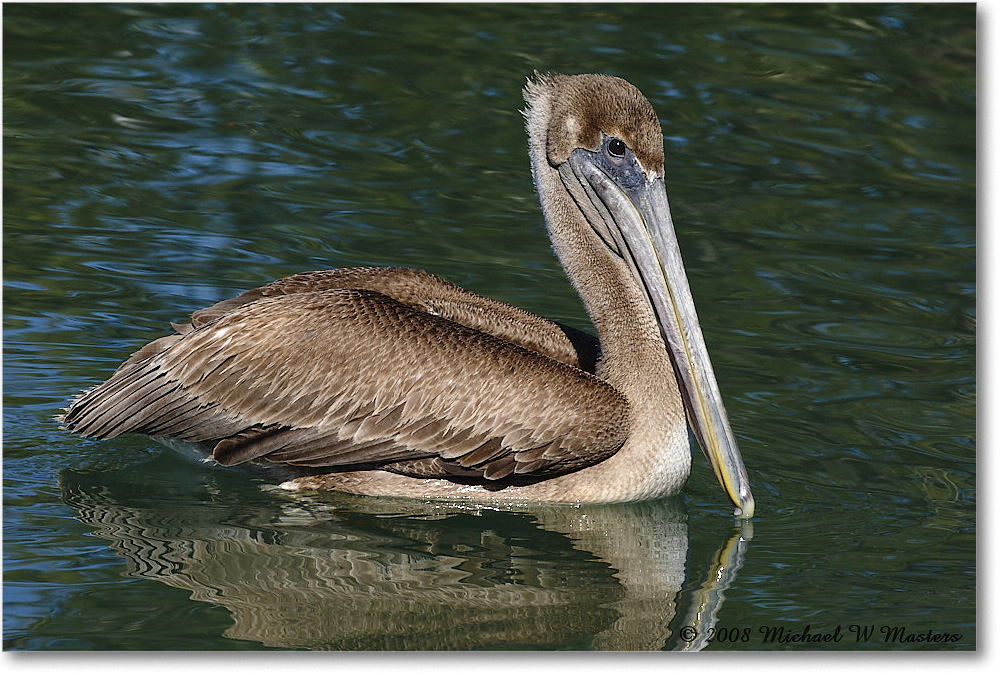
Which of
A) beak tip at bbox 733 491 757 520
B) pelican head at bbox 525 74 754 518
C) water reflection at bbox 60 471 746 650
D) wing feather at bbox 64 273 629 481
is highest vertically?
pelican head at bbox 525 74 754 518

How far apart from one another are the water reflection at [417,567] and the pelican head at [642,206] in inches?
17.1

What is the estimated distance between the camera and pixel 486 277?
894 cm

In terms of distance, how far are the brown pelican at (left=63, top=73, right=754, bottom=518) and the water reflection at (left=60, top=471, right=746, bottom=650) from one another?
18 centimetres

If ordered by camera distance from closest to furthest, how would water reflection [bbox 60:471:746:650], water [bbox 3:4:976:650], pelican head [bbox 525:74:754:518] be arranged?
water reflection [bbox 60:471:746:650], water [bbox 3:4:976:650], pelican head [bbox 525:74:754:518]

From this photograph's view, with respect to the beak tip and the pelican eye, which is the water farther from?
the pelican eye

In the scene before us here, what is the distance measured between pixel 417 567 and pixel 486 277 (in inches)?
130

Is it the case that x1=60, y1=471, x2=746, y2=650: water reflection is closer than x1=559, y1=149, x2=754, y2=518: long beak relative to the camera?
Yes

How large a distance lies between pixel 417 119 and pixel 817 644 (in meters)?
6.78

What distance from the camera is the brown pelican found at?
628cm

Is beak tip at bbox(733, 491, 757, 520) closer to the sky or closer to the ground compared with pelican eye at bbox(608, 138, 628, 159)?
closer to the ground

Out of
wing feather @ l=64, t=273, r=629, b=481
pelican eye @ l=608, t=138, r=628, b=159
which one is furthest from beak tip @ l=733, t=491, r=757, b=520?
pelican eye @ l=608, t=138, r=628, b=159

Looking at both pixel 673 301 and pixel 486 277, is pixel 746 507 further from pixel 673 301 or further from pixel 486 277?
pixel 486 277

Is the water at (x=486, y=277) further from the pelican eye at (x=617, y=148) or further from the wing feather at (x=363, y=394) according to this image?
the pelican eye at (x=617, y=148)

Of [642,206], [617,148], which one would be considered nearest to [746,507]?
[642,206]
